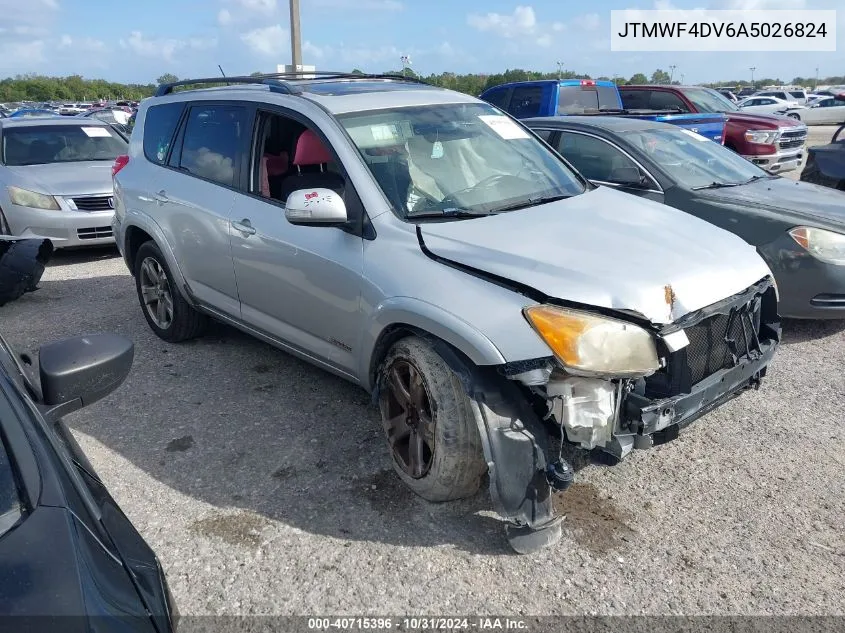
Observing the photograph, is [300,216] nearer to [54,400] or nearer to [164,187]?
[54,400]

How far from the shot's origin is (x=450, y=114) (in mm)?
4129

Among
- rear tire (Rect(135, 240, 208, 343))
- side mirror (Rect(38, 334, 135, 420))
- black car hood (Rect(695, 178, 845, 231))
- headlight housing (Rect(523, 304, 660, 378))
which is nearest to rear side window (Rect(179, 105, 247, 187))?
rear tire (Rect(135, 240, 208, 343))

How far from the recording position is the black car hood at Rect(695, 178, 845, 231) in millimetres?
5262

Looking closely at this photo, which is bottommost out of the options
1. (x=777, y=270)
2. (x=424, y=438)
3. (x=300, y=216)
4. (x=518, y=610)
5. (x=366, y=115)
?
(x=518, y=610)

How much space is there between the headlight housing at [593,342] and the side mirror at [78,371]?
58.3 inches

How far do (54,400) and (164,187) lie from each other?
317 cm

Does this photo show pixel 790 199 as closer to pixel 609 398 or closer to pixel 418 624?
pixel 609 398

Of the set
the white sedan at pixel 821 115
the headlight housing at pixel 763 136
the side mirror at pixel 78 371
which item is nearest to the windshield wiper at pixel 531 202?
the side mirror at pixel 78 371

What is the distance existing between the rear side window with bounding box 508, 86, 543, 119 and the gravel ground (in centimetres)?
822

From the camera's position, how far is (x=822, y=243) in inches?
201

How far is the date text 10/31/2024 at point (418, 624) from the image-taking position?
2.58 metres

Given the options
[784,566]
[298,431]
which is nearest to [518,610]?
[784,566]

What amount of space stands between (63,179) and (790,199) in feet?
25.1

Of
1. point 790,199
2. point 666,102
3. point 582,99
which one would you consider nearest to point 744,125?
point 666,102
